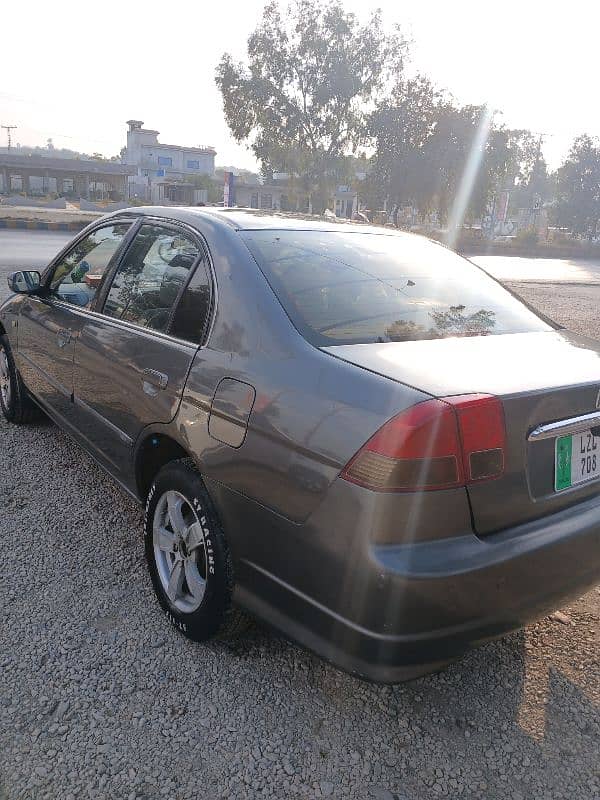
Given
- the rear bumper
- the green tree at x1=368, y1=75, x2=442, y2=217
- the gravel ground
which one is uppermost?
the green tree at x1=368, y1=75, x2=442, y2=217

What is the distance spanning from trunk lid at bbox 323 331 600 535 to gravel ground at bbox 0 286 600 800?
2.53ft

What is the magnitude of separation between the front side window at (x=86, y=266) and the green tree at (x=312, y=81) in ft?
122

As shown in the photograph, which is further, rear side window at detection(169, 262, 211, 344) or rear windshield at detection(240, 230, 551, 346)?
rear side window at detection(169, 262, 211, 344)

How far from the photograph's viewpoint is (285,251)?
273 centimetres

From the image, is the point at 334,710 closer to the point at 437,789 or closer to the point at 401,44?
the point at 437,789

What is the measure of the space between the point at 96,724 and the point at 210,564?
0.61 m

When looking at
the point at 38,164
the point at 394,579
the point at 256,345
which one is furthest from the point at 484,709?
the point at 38,164

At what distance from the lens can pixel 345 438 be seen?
6.19 feet

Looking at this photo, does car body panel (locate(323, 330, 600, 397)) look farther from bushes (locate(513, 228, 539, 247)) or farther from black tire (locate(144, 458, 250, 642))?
bushes (locate(513, 228, 539, 247))

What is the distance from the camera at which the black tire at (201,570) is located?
2.36 meters

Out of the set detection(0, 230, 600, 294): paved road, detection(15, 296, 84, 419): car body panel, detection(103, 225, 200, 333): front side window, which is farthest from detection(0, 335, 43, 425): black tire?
detection(0, 230, 600, 294): paved road

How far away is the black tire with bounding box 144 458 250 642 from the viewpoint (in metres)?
2.36

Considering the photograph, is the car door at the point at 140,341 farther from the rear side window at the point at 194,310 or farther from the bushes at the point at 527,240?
the bushes at the point at 527,240

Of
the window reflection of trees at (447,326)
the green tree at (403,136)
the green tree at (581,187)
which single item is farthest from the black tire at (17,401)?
the green tree at (581,187)
